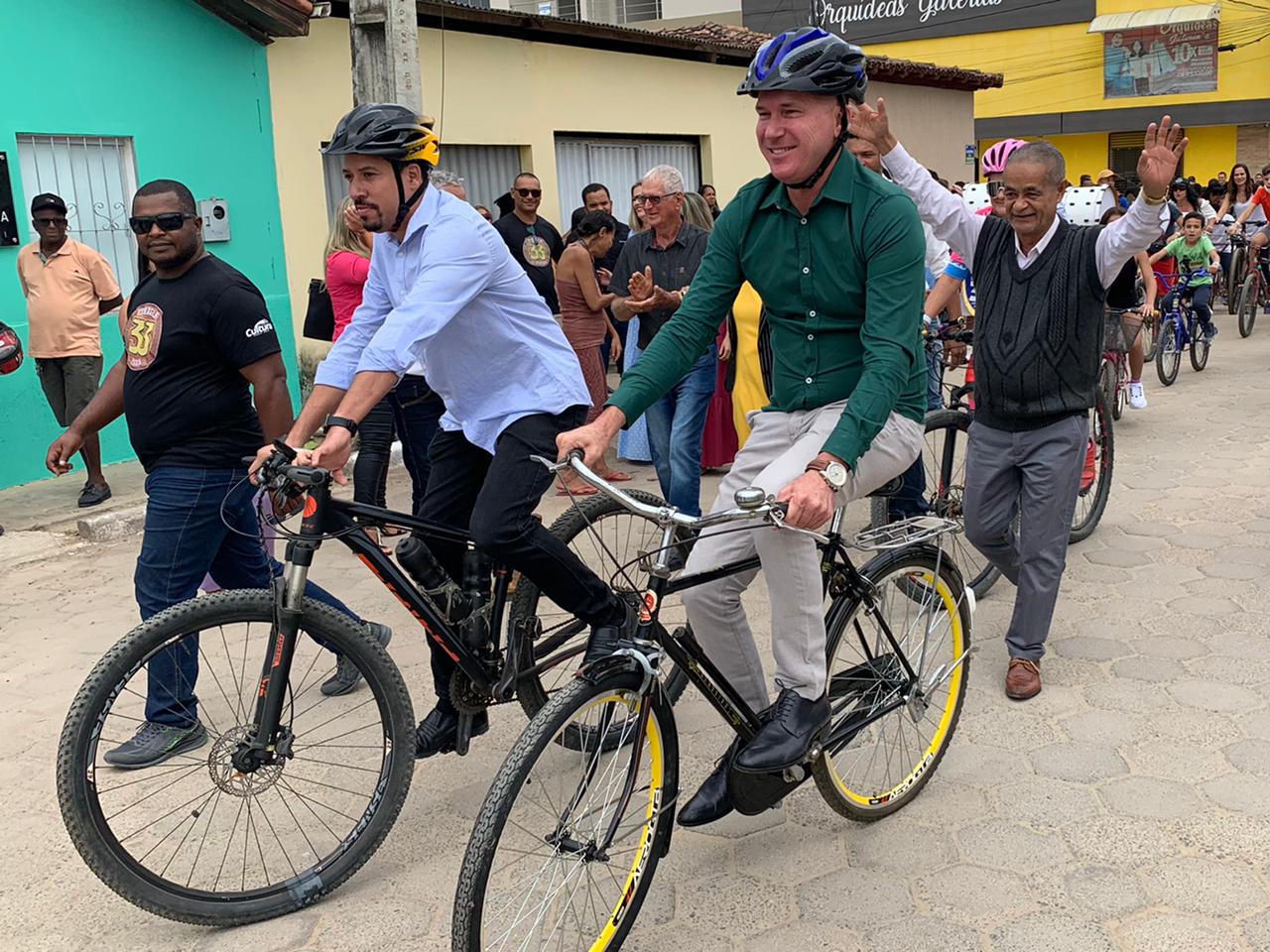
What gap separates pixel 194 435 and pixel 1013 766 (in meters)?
2.83

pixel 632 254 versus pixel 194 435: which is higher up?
pixel 632 254

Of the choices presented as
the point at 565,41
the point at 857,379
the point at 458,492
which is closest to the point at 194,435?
the point at 458,492

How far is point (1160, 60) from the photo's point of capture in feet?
104

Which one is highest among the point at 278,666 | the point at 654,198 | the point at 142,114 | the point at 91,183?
the point at 142,114

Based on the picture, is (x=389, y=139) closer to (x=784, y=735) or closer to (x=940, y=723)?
(x=784, y=735)

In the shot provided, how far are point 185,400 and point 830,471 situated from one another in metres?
2.27

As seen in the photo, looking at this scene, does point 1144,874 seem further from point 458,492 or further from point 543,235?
point 543,235

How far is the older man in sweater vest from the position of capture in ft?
14.6

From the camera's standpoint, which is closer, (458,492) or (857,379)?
(857,379)

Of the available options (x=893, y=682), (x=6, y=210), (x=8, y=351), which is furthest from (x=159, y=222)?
(x=6, y=210)

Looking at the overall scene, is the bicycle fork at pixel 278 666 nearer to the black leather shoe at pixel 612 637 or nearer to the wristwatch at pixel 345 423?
the wristwatch at pixel 345 423

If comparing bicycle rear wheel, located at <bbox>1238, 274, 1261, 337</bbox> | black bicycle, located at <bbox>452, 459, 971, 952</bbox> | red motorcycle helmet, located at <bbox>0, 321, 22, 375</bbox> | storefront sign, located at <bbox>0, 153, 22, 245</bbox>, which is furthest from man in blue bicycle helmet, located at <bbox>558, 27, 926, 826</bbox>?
bicycle rear wheel, located at <bbox>1238, 274, 1261, 337</bbox>

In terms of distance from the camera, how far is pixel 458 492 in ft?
12.6

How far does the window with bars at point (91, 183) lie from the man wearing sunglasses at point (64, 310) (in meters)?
0.52
